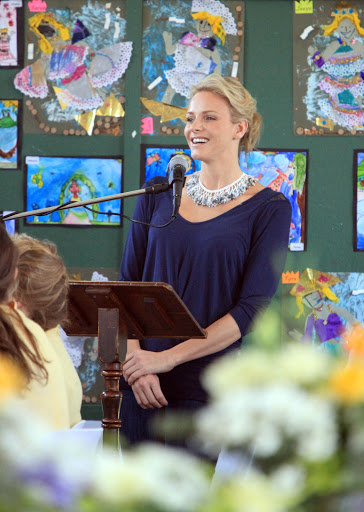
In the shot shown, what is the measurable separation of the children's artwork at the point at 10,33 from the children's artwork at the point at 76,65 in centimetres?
6

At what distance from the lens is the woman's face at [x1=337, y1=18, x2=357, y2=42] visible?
3.75 meters

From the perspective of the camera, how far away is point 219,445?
1.50 feet

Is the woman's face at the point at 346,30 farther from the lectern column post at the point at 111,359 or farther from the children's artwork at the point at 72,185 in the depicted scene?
the lectern column post at the point at 111,359

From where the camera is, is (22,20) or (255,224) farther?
(22,20)

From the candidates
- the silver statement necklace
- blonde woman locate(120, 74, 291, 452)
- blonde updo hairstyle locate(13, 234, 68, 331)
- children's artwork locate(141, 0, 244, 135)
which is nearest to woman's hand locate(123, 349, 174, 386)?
blonde woman locate(120, 74, 291, 452)

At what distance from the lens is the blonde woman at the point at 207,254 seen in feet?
7.00

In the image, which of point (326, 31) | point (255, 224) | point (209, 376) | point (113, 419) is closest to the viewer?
point (209, 376)

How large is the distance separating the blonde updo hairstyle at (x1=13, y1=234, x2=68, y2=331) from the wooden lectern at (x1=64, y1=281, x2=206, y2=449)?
5 cm

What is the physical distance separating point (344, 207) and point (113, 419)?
220 cm

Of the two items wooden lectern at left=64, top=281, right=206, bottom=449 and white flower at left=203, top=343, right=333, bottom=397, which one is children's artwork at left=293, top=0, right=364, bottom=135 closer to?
wooden lectern at left=64, top=281, right=206, bottom=449

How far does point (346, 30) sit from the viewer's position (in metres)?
3.76

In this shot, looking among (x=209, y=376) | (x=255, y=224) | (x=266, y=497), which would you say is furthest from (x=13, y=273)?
(x=255, y=224)

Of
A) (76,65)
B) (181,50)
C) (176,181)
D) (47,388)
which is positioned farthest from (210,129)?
(76,65)

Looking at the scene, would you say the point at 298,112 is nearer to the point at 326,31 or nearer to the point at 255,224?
the point at 326,31
